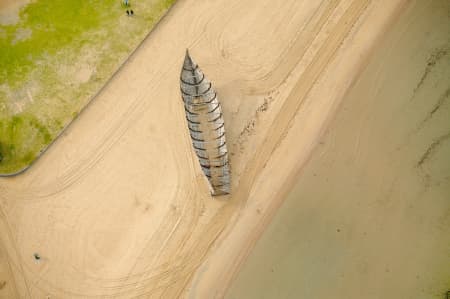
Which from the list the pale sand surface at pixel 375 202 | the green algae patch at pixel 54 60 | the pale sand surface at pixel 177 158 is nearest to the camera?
the pale sand surface at pixel 375 202

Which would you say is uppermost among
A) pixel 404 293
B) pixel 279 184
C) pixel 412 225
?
pixel 279 184

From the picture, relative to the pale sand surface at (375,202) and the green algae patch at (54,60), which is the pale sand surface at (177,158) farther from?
the pale sand surface at (375,202)

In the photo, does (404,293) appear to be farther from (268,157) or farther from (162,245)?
(162,245)

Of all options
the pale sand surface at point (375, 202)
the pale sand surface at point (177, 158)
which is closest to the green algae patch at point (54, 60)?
the pale sand surface at point (177, 158)

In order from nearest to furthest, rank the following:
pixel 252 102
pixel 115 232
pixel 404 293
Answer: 1. pixel 404 293
2. pixel 115 232
3. pixel 252 102

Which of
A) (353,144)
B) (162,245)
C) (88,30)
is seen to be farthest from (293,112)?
(88,30)

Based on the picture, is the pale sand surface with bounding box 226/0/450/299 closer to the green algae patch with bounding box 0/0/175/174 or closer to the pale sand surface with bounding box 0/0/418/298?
the pale sand surface with bounding box 0/0/418/298

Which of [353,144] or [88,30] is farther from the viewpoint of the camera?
[88,30]
